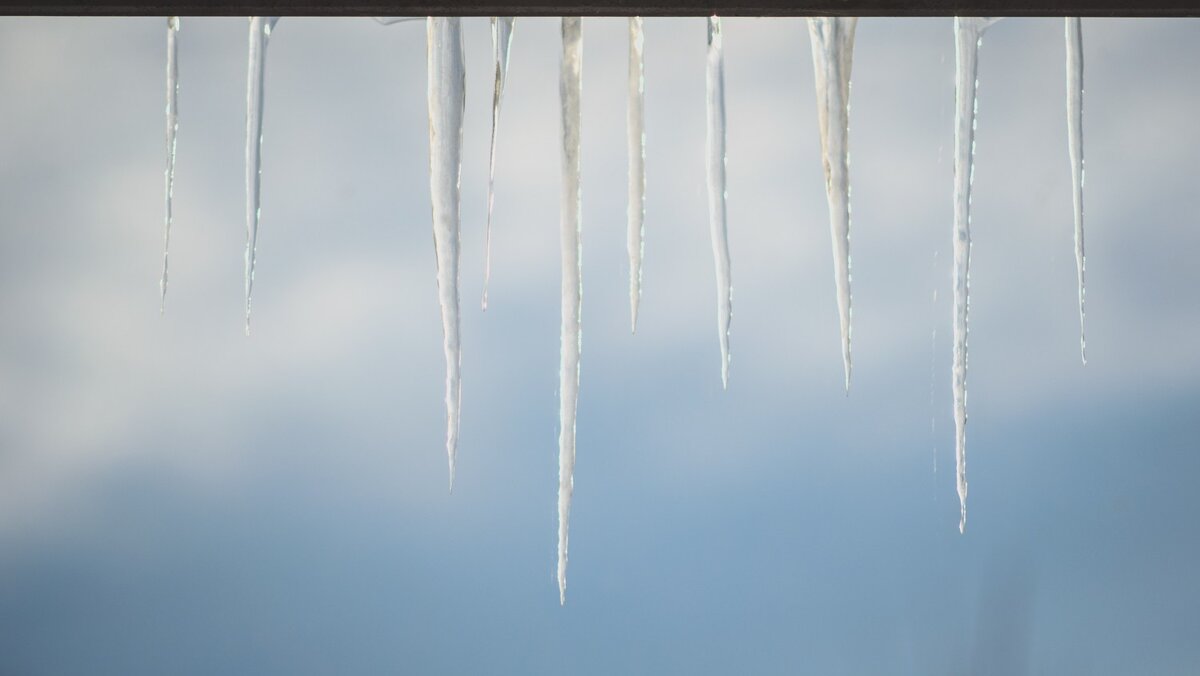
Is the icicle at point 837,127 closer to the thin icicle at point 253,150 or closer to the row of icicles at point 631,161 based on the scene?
the row of icicles at point 631,161

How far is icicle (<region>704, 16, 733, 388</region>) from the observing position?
3.10 metres

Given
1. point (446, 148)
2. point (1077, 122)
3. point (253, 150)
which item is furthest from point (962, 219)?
point (253, 150)

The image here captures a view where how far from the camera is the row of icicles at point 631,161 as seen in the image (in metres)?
2.80

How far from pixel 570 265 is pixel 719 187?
602 mm

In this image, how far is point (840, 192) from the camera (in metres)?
3.01

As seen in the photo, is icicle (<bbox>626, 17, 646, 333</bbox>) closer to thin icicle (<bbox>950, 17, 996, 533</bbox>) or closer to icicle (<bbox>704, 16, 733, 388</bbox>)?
icicle (<bbox>704, 16, 733, 388</bbox>)

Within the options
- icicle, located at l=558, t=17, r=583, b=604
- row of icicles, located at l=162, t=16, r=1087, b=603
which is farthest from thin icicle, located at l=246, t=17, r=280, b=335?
icicle, located at l=558, t=17, r=583, b=604

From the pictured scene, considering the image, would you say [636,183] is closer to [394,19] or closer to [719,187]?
[719,187]

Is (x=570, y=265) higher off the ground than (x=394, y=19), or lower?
lower

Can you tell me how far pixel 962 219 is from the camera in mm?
3205
